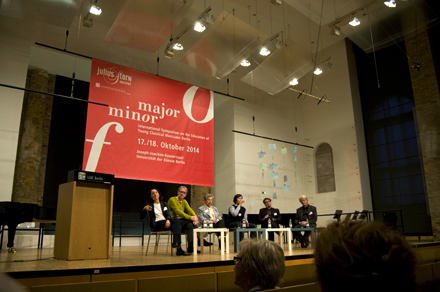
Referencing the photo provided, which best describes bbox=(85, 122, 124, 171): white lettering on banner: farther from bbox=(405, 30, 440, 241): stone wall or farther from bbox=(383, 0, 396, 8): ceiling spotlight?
bbox=(405, 30, 440, 241): stone wall

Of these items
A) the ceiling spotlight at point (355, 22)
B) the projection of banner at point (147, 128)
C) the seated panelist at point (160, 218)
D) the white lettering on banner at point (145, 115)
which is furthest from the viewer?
the white lettering on banner at point (145, 115)

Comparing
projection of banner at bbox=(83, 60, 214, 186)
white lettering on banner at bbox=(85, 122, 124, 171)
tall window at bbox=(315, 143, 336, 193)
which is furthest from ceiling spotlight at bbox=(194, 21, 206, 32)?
tall window at bbox=(315, 143, 336, 193)

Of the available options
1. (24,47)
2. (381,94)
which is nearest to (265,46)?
(381,94)

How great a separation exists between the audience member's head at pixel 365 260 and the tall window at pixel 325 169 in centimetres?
980

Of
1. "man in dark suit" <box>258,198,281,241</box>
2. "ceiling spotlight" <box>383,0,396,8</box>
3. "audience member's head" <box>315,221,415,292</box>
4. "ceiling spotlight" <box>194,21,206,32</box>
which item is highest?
"ceiling spotlight" <box>383,0,396,8</box>

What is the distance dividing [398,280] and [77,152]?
893 cm

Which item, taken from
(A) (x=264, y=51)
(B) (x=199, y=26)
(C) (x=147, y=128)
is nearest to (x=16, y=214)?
(C) (x=147, y=128)

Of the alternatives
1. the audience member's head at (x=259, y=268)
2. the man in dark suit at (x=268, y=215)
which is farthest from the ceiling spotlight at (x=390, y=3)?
the audience member's head at (x=259, y=268)

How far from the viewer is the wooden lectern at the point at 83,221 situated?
11.9ft

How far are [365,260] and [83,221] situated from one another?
356cm

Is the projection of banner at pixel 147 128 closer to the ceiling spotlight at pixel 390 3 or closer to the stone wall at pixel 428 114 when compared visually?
the ceiling spotlight at pixel 390 3

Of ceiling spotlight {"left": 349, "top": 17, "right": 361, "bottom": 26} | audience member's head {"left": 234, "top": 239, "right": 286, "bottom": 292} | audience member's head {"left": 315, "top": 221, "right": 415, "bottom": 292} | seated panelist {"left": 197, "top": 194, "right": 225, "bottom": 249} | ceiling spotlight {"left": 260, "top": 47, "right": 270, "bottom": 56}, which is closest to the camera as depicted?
audience member's head {"left": 315, "top": 221, "right": 415, "bottom": 292}

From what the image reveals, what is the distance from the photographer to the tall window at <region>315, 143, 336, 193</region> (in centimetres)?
1017

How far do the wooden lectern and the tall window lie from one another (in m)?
7.72
